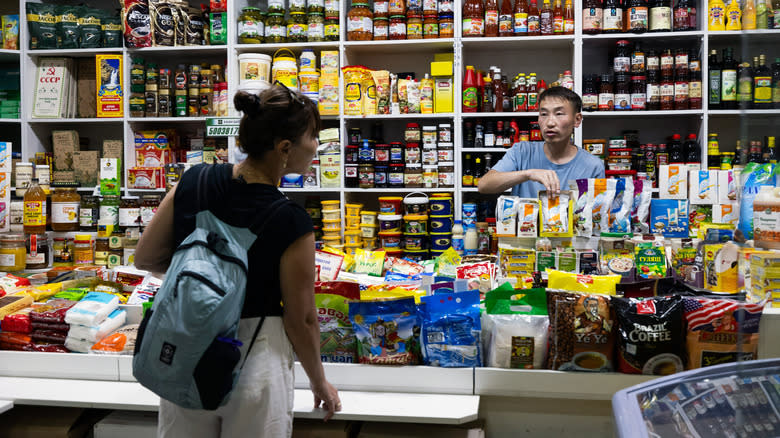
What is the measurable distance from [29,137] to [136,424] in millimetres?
3357

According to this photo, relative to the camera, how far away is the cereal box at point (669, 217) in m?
2.33

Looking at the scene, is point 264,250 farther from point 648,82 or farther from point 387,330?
point 648,82

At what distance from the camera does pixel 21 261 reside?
383 centimetres

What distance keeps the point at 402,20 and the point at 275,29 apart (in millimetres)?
886

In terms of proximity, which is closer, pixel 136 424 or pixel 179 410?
pixel 179 410

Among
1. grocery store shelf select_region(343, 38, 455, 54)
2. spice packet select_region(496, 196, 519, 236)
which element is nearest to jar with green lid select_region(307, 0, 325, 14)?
grocery store shelf select_region(343, 38, 455, 54)

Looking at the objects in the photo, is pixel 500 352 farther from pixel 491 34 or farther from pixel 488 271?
pixel 491 34

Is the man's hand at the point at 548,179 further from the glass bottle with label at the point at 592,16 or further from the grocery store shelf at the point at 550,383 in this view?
the glass bottle with label at the point at 592,16

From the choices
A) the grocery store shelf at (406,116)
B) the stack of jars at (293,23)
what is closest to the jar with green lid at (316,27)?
the stack of jars at (293,23)

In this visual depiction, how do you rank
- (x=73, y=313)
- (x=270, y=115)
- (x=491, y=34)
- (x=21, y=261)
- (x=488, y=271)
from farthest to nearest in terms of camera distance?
(x=491, y=34) → (x=21, y=261) → (x=488, y=271) → (x=73, y=313) → (x=270, y=115)

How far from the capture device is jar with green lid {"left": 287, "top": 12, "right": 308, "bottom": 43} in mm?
4277

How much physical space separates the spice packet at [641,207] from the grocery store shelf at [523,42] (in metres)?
1.90

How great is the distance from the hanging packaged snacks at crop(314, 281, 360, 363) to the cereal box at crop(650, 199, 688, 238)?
117 cm

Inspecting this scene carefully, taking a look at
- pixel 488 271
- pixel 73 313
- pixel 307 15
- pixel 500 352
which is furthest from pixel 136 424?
pixel 307 15
